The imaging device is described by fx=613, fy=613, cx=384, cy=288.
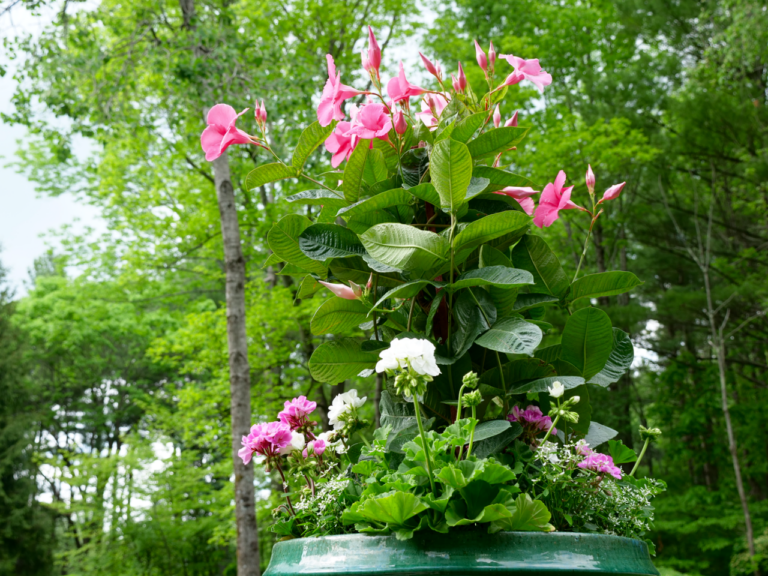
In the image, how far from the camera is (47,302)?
15.6m

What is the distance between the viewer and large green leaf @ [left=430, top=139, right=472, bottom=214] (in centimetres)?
103

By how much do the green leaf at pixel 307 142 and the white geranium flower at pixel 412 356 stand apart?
53 centimetres

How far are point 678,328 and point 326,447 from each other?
44.5ft

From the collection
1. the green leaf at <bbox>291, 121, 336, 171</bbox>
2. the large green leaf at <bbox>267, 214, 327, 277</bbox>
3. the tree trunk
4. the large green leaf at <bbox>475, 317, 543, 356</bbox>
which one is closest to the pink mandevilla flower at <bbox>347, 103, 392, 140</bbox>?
the green leaf at <bbox>291, 121, 336, 171</bbox>

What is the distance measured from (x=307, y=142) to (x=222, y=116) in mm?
181

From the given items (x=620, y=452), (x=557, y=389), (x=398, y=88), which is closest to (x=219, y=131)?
(x=398, y=88)

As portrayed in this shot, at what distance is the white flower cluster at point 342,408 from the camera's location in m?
1.30


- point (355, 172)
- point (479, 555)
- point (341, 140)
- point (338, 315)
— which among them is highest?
point (341, 140)

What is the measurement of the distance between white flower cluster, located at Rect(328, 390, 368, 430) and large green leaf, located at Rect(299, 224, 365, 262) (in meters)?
0.32

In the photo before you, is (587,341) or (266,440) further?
(266,440)

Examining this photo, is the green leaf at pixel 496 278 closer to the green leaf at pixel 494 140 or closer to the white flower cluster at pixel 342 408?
the green leaf at pixel 494 140

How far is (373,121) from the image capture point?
1.20 meters

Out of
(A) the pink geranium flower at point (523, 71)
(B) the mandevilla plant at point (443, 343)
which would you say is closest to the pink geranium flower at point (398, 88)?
(B) the mandevilla plant at point (443, 343)

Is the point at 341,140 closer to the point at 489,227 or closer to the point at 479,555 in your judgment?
the point at 489,227
